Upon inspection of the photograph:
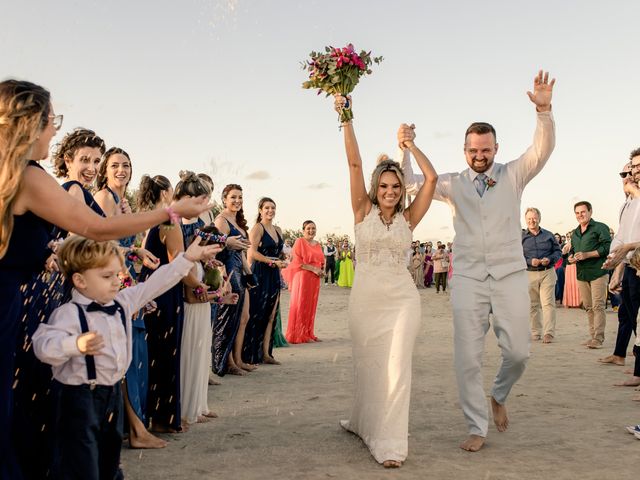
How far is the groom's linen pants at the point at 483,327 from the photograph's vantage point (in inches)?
203

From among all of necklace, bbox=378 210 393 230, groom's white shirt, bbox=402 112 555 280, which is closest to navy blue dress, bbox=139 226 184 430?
necklace, bbox=378 210 393 230

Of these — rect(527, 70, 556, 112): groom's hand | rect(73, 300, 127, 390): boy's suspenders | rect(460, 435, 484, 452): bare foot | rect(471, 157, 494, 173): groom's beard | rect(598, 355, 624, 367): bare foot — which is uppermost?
rect(527, 70, 556, 112): groom's hand

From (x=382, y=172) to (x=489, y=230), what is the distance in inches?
39.9

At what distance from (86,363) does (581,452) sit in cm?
A: 377

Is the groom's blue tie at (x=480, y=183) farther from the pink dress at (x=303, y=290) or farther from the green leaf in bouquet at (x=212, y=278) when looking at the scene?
the pink dress at (x=303, y=290)

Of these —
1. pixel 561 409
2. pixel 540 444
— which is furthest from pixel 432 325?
pixel 540 444

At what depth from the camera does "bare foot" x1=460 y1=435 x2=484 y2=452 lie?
493 cm

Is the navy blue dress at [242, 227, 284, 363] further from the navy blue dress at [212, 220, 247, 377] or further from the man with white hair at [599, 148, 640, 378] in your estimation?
the man with white hair at [599, 148, 640, 378]

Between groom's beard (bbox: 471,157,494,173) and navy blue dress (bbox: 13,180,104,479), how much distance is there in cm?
352

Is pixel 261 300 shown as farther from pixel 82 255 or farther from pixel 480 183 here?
pixel 82 255

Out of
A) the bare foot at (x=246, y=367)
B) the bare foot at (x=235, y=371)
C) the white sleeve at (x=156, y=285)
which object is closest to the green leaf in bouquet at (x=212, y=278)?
the white sleeve at (x=156, y=285)

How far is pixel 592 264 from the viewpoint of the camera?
11.5m

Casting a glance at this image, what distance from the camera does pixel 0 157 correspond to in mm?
2875

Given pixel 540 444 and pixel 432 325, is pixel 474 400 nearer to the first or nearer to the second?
pixel 540 444
